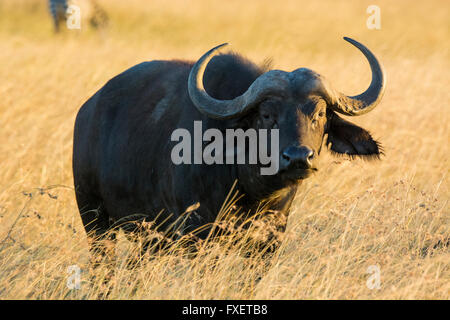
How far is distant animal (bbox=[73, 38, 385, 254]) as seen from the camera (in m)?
4.33

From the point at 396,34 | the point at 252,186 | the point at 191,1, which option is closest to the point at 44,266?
the point at 252,186

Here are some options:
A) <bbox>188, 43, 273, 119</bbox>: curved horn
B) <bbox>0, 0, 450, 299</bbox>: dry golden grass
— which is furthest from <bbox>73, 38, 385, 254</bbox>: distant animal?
<bbox>0, 0, 450, 299</bbox>: dry golden grass

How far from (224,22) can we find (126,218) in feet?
52.3

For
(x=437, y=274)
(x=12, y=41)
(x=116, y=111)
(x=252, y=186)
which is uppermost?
(x=12, y=41)

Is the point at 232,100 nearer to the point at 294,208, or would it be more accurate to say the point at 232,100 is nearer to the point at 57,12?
the point at 294,208

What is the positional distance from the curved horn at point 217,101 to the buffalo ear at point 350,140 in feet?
2.21

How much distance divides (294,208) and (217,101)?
1.94 meters

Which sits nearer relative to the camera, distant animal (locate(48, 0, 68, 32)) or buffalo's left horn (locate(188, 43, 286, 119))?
buffalo's left horn (locate(188, 43, 286, 119))

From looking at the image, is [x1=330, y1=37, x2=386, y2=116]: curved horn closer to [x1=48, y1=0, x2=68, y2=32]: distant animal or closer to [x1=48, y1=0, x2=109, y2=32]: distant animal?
[x1=48, y1=0, x2=109, y2=32]: distant animal

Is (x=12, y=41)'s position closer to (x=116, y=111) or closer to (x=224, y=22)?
(x=116, y=111)

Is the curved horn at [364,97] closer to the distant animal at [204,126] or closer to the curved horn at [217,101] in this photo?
the distant animal at [204,126]

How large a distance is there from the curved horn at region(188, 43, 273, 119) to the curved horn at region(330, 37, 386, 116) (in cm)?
54

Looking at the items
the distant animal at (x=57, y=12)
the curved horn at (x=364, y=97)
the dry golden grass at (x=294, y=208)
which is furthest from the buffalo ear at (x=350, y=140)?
the distant animal at (x=57, y=12)

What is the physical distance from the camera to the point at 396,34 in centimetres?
1856
